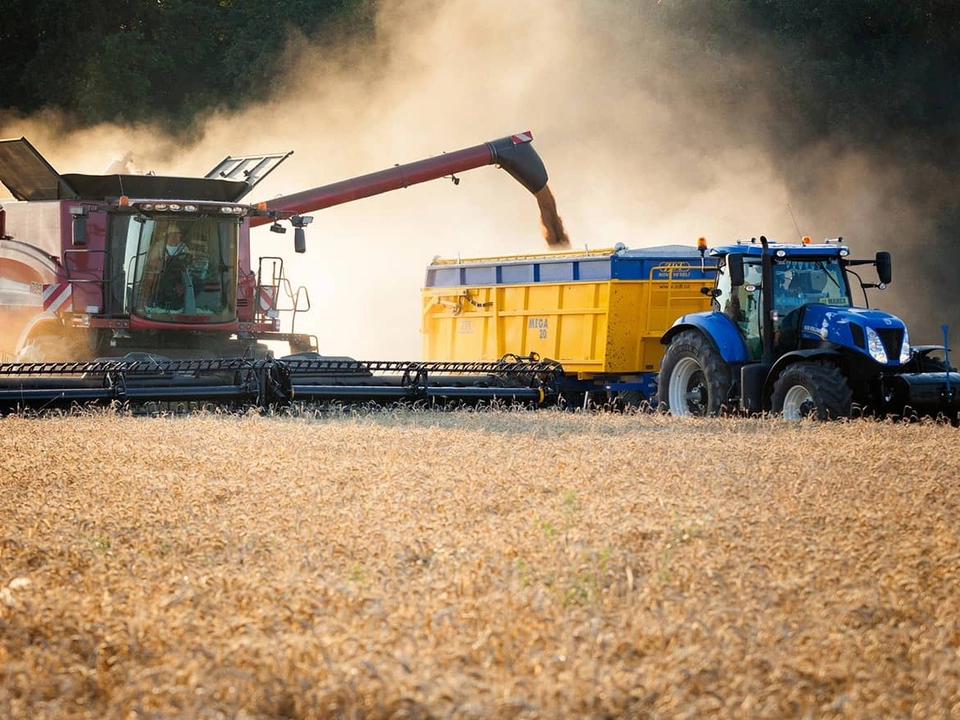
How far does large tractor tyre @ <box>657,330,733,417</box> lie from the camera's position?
1238cm

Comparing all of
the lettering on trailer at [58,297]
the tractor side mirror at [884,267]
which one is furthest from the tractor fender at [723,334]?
the lettering on trailer at [58,297]

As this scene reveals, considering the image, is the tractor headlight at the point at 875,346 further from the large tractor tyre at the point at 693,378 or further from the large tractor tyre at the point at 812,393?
the large tractor tyre at the point at 693,378

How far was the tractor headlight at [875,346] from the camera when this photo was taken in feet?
36.8

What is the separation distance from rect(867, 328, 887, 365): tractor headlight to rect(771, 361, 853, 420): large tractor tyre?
0.33m

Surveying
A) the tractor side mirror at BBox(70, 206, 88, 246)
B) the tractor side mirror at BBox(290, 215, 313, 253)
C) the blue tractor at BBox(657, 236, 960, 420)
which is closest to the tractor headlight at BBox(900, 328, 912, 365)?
the blue tractor at BBox(657, 236, 960, 420)

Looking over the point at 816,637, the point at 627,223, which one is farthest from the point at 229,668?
the point at 627,223

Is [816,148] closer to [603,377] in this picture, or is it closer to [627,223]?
[627,223]

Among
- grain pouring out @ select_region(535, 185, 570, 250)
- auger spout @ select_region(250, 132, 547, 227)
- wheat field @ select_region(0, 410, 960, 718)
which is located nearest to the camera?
wheat field @ select_region(0, 410, 960, 718)

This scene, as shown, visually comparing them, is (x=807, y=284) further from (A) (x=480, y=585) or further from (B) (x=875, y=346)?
(A) (x=480, y=585)

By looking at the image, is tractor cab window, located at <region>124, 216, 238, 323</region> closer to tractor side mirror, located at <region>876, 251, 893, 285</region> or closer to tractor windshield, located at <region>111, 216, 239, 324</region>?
tractor windshield, located at <region>111, 216, 239, 324</region>

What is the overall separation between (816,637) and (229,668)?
5.64 ft

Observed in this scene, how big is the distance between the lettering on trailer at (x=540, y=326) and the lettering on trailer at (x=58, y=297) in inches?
217

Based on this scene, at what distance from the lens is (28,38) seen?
32.7 meters

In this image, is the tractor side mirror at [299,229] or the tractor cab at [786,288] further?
the tractor side mirror at [299,229]
